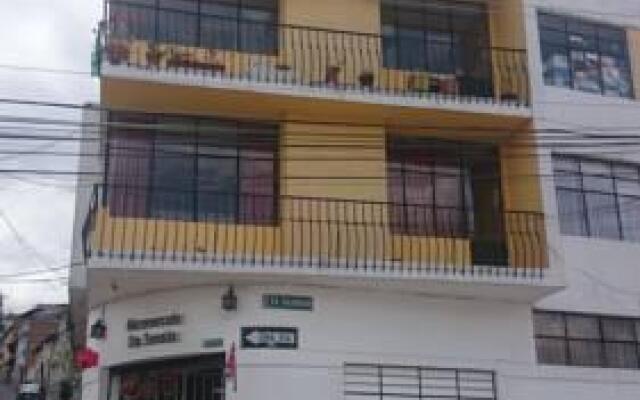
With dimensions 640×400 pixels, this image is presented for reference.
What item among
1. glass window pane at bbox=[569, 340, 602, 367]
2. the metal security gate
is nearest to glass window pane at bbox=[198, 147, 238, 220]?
the metal security gate

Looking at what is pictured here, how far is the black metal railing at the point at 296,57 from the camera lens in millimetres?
15805

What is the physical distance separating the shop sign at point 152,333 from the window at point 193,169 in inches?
67.8

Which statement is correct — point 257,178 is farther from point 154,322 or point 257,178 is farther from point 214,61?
point 154,322

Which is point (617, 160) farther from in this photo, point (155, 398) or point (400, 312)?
point (155, 398)

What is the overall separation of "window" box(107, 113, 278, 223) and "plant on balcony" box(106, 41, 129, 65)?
108cm

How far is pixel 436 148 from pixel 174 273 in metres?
5.94

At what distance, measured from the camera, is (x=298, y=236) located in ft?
51.5

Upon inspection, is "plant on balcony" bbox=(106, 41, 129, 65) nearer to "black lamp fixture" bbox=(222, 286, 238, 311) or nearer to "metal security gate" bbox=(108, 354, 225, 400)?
"black lamp fixture" bbox=(222, 286, 238, 311)

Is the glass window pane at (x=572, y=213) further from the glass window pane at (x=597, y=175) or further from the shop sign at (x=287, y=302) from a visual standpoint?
the shop sign at (x=287, y=302)

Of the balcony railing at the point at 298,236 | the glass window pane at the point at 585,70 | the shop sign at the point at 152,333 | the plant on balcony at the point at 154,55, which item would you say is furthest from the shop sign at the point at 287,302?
the glass window pane at the point at 585,70

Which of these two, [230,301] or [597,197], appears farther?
[597,197]

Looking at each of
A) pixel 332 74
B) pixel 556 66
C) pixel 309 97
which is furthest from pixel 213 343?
pixel 556 66

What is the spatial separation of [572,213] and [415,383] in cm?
465

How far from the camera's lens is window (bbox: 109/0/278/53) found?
1636cm
